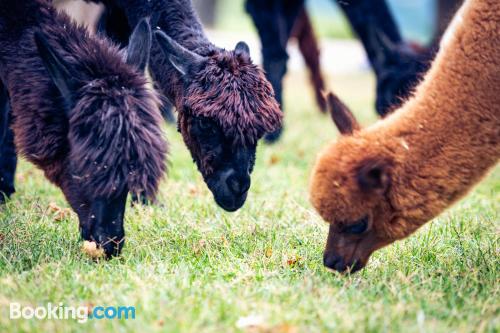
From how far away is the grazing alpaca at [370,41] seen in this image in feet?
24.4

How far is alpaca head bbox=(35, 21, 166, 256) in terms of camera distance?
3.54m

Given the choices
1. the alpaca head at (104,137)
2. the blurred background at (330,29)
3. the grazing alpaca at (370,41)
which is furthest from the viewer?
the blurred background at (330,29)

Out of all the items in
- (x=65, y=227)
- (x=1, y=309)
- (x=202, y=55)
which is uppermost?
(x=202, y=55)

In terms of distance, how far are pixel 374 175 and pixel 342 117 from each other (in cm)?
44

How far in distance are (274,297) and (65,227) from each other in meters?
1.83

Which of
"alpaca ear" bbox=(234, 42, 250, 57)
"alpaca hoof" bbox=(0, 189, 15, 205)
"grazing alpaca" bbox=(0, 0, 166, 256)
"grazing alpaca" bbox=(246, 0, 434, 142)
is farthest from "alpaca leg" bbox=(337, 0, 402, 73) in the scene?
"alpaca hoof" bbox=(0, 189, 15, 205)

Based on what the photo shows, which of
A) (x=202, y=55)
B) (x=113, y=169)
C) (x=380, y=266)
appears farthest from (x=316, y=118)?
(x=113, y=169)

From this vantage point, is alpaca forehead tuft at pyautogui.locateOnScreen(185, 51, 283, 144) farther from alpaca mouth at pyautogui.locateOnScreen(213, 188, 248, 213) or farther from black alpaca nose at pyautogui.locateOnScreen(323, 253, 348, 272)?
black alpaca nose at pyautogui.locateOnScreen(323, 253, 348, 272)

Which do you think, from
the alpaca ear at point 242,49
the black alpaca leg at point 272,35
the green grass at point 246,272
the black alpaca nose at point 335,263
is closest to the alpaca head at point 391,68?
the black alpaca leg at point 272,35

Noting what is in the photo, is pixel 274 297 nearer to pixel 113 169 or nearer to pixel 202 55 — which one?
pixel 113 169

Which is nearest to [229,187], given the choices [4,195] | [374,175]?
[374,175]

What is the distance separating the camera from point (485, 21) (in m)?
3.82

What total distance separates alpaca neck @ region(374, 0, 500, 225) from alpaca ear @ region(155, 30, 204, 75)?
145cm

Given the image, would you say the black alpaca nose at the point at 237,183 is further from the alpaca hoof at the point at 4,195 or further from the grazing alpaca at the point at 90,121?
the alpaca hoof at the point at 4,195
